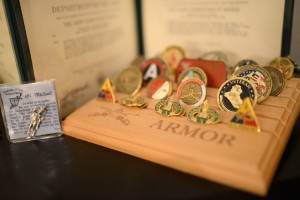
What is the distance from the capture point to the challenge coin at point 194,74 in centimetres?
91

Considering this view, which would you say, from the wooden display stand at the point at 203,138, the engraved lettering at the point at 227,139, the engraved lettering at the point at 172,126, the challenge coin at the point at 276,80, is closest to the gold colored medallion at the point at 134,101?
the wooden display stand at the point at 203,138

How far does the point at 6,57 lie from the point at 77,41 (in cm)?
23

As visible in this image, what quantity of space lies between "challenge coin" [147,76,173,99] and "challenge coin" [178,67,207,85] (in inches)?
2.0

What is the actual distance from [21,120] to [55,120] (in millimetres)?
90

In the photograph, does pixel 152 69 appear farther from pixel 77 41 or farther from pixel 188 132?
pixel 188 132

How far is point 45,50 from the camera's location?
878 millimetres

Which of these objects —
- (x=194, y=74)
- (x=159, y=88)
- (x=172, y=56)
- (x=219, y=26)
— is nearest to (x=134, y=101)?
(x=159, y=88)

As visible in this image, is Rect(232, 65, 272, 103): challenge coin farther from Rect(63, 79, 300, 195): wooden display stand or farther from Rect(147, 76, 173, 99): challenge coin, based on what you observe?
Rect(147, 76, 173, 99): challenge coin

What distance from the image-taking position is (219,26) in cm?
108

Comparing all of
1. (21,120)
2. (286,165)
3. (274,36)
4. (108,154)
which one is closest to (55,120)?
(21,120)

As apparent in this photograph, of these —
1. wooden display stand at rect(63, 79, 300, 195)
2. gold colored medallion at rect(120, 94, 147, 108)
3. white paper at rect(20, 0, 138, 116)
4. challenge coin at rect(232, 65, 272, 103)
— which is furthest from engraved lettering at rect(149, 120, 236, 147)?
white paper at rect(20, 0, 138, 116)

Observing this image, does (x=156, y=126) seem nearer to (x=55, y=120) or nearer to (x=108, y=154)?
(x=108, y=154)

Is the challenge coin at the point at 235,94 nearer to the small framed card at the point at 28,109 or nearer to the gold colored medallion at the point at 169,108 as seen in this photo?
the gold colored medallion at the point at 169,108

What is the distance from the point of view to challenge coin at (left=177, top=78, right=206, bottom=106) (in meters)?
0.84
